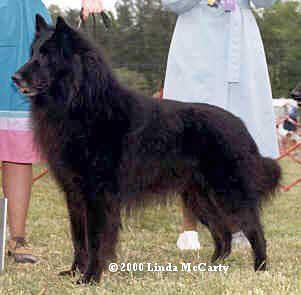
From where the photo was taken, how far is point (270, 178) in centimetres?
365

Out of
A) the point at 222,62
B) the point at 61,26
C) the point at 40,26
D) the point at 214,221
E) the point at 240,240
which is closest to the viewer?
the point at 61,26

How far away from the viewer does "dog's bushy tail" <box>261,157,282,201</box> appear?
11.9 ft

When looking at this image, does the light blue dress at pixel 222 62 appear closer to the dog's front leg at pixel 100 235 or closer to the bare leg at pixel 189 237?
the bare leg at pixel 189 237

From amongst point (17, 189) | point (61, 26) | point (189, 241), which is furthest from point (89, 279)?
point (61, 26)

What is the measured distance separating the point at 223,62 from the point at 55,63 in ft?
5.18

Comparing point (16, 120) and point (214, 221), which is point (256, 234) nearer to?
point (214, 221)

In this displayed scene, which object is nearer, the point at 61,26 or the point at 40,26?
the point at 61,26

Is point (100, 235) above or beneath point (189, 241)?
above

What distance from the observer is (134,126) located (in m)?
3.16

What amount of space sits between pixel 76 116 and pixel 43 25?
0.53 metres

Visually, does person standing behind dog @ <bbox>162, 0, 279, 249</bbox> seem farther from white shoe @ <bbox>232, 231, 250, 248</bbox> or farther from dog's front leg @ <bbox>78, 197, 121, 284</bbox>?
dog's front leg @ <bbox>78, 197, 121, 284</bbox>

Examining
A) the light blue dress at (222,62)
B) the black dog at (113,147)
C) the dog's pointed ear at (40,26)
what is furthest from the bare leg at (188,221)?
the dog's pointed ear at (40,26)

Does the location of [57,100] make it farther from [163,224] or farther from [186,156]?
[163,224]

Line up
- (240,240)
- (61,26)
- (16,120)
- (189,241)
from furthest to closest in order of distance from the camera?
1. (240,240)
2. (189,241)
3. (16,120)
4. (61,26)
